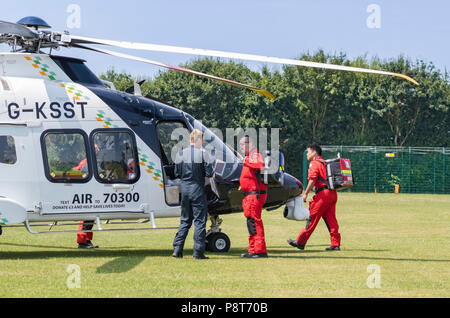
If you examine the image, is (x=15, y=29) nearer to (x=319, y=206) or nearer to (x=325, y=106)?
(x=319, y=206)

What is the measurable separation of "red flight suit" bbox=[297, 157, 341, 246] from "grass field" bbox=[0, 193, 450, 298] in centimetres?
38

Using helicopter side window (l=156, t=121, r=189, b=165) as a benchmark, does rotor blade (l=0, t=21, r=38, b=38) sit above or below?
above

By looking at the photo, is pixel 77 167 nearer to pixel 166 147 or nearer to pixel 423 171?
pixel 166 147

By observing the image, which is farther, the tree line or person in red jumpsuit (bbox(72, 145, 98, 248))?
the tree line

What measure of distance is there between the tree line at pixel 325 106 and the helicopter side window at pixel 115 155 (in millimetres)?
37086

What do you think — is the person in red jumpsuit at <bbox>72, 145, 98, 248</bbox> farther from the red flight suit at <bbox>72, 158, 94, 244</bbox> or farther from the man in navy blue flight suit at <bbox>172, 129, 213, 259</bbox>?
the man in navy blue flight suit at <bbox>172, 129, 213, 259</bbox>

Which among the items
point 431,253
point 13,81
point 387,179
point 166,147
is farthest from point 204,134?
point 387,179

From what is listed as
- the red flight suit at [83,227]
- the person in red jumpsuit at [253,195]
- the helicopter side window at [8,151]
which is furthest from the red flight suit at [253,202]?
the helicopter side window at [8,151]

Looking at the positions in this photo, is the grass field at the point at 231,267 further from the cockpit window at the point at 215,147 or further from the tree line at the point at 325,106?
the tree line at the point at 325,106

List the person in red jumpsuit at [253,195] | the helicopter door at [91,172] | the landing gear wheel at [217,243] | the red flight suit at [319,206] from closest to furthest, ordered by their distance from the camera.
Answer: the person in red jumpsuit at [253,195] → the helicopter door at [91,172] → the landing gear wheel at [217,243] → the red flight suit at [319,206]

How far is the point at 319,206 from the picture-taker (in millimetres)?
12656

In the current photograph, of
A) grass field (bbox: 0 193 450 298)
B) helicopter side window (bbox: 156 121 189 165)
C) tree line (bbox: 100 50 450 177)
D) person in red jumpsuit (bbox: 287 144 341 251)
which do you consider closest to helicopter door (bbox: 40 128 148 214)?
helicopter side window (bbox: 156 121 189 165)

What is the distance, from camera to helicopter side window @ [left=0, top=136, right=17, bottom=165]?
11.4 meters

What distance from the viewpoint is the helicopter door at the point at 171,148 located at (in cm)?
1205
